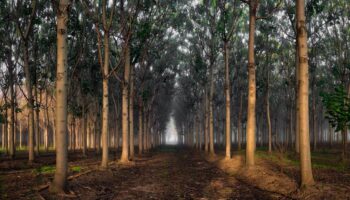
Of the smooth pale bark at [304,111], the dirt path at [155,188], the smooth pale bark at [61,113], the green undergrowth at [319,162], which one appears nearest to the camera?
the smooth pale bark at [61,113]

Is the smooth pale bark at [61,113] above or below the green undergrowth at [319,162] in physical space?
above

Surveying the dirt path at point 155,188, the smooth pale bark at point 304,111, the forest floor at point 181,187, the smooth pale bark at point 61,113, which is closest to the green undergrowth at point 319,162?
the forest floor at point 181,187

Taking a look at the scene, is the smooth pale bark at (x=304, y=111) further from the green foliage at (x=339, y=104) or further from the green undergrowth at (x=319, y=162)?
the green undergrowth at (x=319, y=162)

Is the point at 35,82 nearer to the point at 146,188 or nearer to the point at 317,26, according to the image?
the point at 146,188

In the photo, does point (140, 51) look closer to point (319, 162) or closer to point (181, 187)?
point (319, 162)

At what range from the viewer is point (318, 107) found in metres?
60.7

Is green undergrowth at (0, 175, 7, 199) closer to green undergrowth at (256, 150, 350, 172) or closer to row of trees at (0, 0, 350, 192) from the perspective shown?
row of trees at (0, 0, 350, 192)

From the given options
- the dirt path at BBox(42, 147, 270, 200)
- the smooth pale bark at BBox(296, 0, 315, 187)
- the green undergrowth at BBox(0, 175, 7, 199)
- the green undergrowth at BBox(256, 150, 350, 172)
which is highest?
the smooth pale bark at BBox(296, 0, 315, 187)

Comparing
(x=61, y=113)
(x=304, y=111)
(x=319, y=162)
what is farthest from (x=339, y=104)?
(x=61, y=113)

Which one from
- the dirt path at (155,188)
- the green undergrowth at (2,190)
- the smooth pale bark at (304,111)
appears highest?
the smooth pale bark at (304,111)

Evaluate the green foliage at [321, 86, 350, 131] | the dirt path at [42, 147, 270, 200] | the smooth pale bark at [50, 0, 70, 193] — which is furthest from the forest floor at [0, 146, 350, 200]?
the green foliage at [321, 86, 350, 131]

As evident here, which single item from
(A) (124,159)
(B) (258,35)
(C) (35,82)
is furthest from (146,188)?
(B) (258,35)

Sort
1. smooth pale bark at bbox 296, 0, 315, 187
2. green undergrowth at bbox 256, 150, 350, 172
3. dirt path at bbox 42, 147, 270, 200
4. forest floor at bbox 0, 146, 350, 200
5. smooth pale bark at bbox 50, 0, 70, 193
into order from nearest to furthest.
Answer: forest floor at bbox 0, 146, 350, 200 < smooth pale bark at bbox 50, 0, 70, 193 < dirt path at bbox 42, 147, 270, 200 < smooth pale bark at bbox 296, 0, 315, 187 < green undergrowth at bbox 256, 150, 350, 172

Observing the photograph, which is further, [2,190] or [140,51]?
[140,51]
